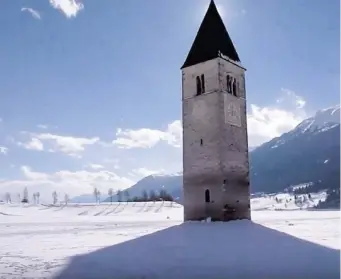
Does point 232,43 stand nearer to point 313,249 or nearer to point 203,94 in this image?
point 203,94

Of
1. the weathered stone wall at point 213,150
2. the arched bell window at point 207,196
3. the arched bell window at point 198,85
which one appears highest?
the arched bell window at point 198,85

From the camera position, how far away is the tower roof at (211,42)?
29858mm

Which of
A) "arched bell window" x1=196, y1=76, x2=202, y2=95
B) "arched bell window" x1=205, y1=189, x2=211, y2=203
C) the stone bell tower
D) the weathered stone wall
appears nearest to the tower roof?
the stone bell tower

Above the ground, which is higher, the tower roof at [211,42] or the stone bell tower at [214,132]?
the tower roof at [211,42]

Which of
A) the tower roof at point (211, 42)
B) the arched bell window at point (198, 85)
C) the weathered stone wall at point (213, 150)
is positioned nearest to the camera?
the weathered stone wall at point (213, 150)

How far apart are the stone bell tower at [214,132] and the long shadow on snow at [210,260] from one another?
32.9 ft

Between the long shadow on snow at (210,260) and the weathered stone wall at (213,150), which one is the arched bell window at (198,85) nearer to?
the weathered stone wall at (213,150)

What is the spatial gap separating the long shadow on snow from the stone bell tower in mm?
10016

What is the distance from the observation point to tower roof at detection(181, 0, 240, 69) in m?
29.9

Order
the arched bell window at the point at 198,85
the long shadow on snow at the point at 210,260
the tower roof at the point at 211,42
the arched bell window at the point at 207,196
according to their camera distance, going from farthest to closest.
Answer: the tower roof at the point at 211,42 < the arched bell window at the point at 198,85 < the arched bell window at the point at 207,196 < the long shadow on snow at the point at 210,260

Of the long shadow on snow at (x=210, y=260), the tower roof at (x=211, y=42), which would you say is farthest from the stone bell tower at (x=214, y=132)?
the long shadow on snow at (x=210, y=260)

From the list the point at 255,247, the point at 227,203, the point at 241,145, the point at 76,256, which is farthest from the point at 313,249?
the point at 241,145

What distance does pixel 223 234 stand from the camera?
19688 millimetres

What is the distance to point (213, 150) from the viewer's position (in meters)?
27.3
